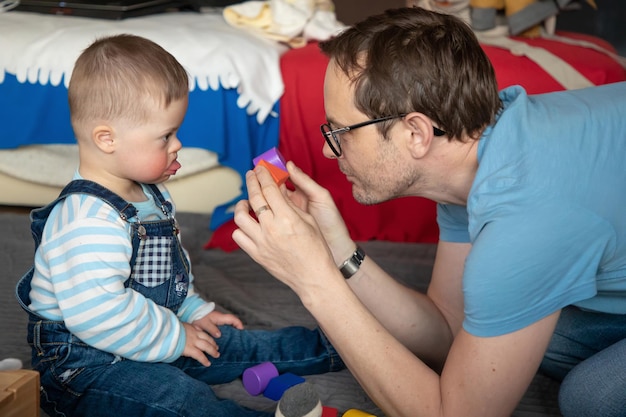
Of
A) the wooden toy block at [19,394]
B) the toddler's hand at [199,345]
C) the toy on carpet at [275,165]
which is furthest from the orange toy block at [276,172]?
the wooden toy block at [19,394]

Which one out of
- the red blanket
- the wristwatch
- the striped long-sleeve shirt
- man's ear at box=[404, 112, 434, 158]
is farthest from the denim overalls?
the red blanket

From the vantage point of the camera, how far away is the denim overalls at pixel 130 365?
1254 millimetres

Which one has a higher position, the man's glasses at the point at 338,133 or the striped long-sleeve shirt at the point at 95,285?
the man's glasses at the point at 338,133

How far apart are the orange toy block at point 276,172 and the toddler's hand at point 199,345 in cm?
33

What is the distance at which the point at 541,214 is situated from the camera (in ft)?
3.53

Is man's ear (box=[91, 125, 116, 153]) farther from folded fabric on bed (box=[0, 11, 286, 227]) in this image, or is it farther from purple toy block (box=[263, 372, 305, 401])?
folded fabric on bed (box=[0, 11, 286, 227])

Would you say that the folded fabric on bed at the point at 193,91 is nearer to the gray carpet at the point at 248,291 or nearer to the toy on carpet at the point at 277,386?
the gray carpet at the point at 248,291

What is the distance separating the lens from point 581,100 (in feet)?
4.09

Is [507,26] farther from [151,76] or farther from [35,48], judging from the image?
[151,76]

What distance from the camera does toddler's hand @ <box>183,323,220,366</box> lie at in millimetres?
1362

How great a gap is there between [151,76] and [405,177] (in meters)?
0.45

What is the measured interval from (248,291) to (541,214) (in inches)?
38.2

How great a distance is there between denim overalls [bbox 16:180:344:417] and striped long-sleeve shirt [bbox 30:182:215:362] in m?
0.02

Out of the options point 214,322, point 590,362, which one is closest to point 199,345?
point 214,322
